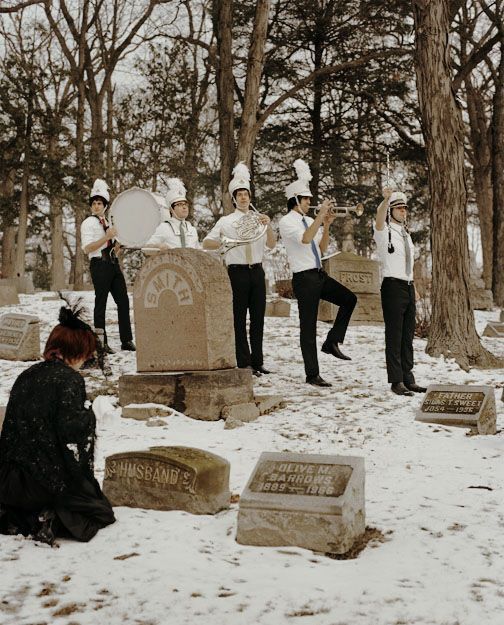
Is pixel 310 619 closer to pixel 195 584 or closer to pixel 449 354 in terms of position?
pixel 195 584

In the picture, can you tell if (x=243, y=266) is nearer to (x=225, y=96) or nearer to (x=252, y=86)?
(x=252, y=86)

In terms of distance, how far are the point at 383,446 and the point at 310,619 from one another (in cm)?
299

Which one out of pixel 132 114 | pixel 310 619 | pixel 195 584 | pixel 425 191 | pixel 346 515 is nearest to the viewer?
pixel 310 619

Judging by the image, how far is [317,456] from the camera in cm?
418

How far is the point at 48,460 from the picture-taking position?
3.92 meters

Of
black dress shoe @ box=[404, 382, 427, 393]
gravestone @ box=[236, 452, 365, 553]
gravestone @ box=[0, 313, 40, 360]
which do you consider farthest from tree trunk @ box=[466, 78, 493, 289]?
gravestone @ box=[236, 452, 365, 553]

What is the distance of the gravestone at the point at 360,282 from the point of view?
1483cm

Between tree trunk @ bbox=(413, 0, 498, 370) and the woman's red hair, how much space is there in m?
6.23

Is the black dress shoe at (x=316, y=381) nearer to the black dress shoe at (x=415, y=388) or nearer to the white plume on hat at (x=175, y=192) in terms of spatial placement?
the black dress shoe at (x=415, y=388)

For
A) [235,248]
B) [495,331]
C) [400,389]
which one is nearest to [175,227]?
[235,248]

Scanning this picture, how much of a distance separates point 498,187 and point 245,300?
14.7 meters

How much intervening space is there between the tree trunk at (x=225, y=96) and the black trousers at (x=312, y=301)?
19.0 ft

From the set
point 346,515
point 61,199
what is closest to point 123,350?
point 346,515

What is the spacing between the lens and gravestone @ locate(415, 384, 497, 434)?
6.31m
